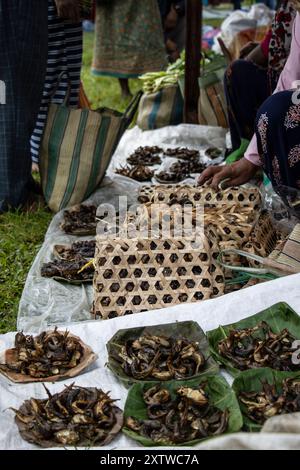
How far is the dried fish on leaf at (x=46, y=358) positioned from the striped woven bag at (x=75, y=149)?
2106 millimetres

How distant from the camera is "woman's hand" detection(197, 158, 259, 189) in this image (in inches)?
146

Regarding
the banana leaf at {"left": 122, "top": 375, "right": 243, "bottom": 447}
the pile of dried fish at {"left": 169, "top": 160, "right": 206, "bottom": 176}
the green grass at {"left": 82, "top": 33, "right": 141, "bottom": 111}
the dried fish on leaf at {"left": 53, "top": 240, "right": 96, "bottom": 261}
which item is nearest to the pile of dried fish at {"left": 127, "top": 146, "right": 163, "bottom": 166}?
the pile of dried fish at {"left": 169, "top": 160, "right": 206, "bottom": 176}

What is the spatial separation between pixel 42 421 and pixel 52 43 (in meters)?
3.53

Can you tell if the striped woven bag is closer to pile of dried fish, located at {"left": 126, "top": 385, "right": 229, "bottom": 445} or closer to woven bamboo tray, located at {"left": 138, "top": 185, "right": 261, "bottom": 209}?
woven bamboo tray, located at {"left": 138, "top": 185, "right": 261, "bottom": 209}

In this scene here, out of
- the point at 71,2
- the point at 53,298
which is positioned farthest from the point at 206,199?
the point at 71,2

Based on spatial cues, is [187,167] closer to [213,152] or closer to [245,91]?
[213,152]

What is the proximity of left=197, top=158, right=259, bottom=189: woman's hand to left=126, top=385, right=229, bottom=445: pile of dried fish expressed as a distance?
59.9 inches

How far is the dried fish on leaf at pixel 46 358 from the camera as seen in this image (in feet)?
8.47

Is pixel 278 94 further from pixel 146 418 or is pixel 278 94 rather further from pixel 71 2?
pixel 71 2

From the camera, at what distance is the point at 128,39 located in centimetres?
793

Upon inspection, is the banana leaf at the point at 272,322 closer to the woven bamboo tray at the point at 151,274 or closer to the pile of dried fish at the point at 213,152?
the woven bamboo tray at the point at 151,274

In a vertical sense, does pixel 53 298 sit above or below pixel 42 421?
below

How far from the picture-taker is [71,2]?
16.2ft
